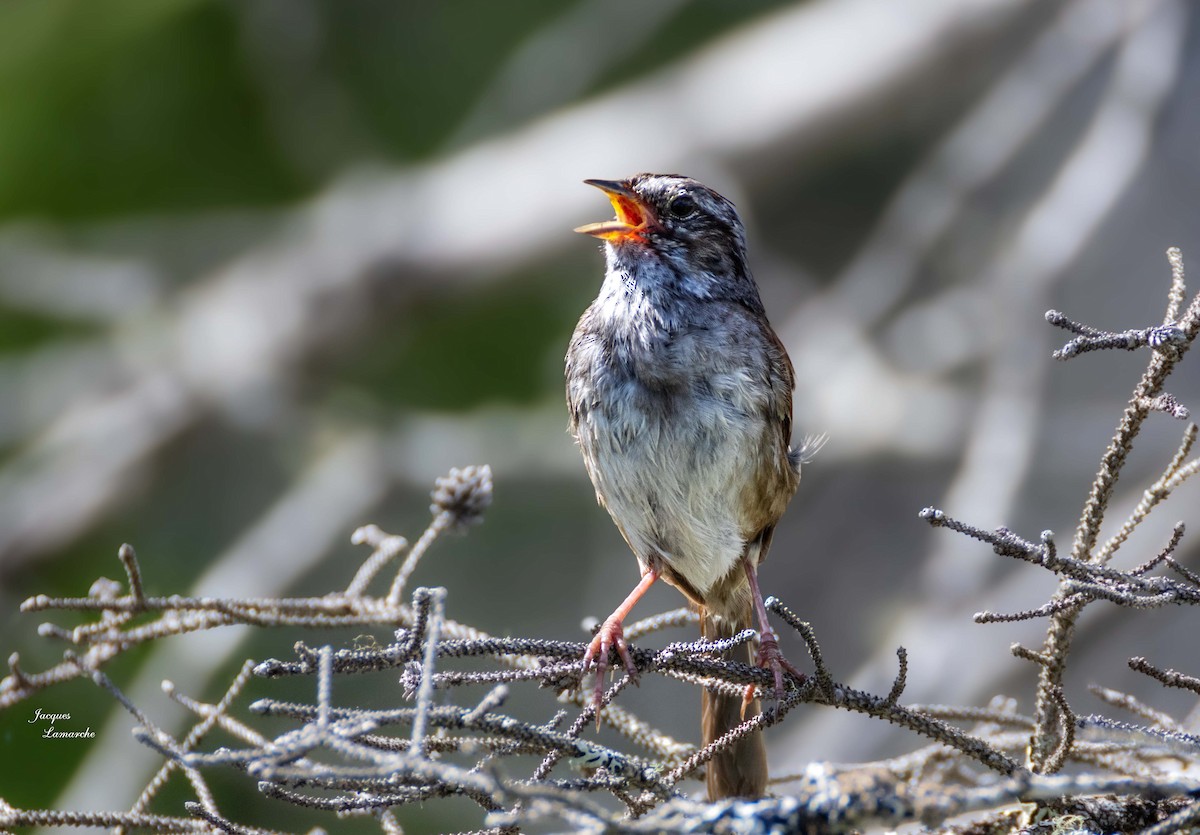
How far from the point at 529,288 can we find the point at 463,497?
13.4 feet

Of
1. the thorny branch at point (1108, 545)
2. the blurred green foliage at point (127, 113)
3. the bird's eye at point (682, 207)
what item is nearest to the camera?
the thorny branch at point (1108, 545)

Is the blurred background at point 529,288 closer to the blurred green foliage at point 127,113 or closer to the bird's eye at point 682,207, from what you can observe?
the blurred green foliage at point 127,113

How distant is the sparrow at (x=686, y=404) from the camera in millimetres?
2605

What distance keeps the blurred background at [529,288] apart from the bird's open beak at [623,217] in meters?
2.73

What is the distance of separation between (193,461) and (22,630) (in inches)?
64.1

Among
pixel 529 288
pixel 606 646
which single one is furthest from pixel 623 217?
pixel 529 288

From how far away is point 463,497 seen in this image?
90.4 inches

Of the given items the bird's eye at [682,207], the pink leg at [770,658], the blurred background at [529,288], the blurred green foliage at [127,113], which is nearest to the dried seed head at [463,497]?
the pink leg at [770,658]

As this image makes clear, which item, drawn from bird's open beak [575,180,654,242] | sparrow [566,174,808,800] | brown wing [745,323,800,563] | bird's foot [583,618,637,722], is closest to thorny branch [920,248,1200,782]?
sparrow [566,174,808,800]

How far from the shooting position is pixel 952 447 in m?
6.06

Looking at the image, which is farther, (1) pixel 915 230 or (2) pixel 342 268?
(1) pixel 915 230

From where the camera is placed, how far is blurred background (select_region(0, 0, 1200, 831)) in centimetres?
557

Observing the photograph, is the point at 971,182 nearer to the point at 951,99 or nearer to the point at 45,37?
the point at 951,99

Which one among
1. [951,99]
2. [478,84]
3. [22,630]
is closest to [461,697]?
[22,630]
